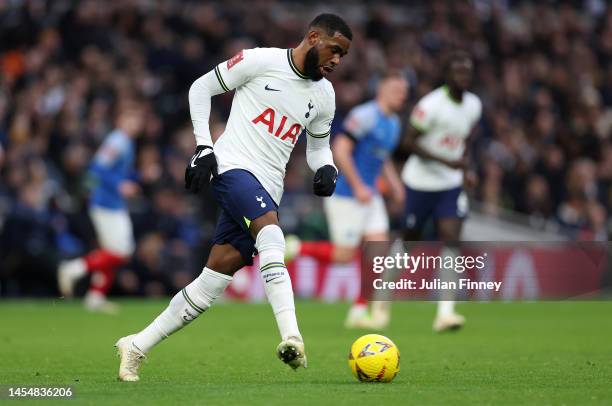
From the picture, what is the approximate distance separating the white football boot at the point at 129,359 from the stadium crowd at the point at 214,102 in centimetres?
631

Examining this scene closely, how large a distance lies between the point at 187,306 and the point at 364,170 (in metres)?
6.42

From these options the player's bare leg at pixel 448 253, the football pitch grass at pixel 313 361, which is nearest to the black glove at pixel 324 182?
the football pitch grass at pixel 313 361

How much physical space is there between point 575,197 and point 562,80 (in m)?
4.03

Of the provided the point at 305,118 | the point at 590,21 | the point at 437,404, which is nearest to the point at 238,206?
the point at 305,118

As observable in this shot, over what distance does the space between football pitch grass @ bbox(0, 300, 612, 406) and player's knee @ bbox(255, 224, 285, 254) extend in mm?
852

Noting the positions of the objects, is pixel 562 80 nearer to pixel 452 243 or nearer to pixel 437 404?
pixel 452 243

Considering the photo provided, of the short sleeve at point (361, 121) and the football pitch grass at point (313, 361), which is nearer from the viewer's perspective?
the football pitch grass at point (313, 361)

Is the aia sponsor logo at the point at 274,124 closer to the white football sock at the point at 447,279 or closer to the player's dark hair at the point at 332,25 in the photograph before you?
the player's dark hair at the point at 332,25

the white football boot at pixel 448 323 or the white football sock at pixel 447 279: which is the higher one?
the white football sock at pixel 447 279

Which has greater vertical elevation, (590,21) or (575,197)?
(590,21)

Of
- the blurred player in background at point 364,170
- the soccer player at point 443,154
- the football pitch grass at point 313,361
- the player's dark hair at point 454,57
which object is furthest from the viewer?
Answer: the blurred player in background at point 364,170

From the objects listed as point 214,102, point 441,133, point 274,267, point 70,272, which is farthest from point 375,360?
point 214,102

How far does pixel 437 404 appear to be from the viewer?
20.7ft

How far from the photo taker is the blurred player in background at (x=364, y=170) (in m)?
13.4
